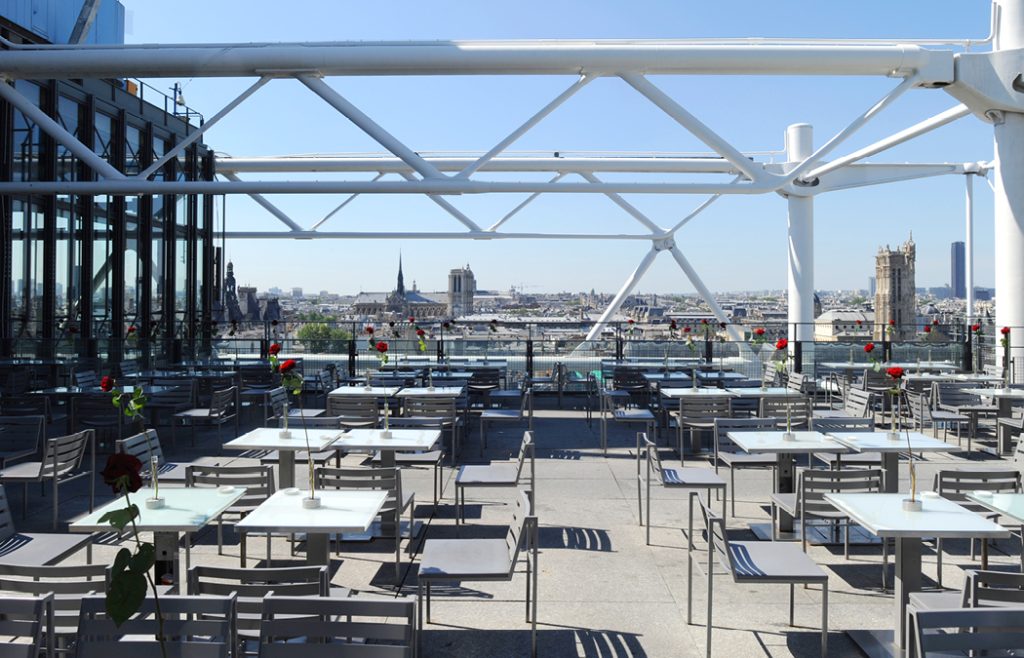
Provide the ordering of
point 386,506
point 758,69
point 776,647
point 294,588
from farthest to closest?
point 758,69
point 386,506
point 776,647
point 294,588

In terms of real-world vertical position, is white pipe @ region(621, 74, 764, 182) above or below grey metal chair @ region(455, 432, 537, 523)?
above

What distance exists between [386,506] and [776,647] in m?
2.80

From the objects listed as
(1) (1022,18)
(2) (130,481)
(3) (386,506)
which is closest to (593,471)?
(3) (386,506)

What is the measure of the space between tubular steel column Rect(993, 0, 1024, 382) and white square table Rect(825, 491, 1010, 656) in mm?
12111

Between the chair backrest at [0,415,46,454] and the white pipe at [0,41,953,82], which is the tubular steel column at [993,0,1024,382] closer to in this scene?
the white pipe at [0,41,953,82]

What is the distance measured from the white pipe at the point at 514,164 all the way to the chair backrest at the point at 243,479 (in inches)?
593

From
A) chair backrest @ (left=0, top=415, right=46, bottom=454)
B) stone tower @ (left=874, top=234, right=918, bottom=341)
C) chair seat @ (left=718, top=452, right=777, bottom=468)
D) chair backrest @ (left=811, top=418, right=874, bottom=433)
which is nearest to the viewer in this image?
chair seat @ (left=718, top=452, right=777, bottom=468)

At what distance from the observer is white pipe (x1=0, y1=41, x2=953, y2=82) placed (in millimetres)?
12016

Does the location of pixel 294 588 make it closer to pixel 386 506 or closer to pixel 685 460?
pixel 386 506

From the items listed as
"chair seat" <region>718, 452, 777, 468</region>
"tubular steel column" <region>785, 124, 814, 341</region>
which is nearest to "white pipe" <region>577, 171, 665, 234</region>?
"tubular steel column" <region>785, 124, 814, 341</region>

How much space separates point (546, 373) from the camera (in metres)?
15.9

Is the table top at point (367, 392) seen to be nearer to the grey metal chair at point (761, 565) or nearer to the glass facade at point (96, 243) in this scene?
the glass facade at point (96, 243)

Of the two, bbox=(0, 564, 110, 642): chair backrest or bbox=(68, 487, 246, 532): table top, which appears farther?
bbox=(68, 487, 246, 532): table top

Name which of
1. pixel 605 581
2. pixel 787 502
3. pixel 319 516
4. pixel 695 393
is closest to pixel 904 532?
pixel 787 502
